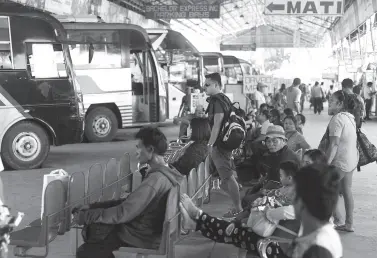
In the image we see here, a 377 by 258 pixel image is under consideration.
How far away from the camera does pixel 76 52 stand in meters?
16.0

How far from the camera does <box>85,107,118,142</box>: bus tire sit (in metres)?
16.2

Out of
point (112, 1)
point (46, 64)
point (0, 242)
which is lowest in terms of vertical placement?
point (0, 242)

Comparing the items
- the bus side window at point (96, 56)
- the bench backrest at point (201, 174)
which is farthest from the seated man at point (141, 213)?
the bus side window at point (96, 56)

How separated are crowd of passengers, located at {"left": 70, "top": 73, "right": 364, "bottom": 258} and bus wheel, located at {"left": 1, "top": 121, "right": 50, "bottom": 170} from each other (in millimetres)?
3870

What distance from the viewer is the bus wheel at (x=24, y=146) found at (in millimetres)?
11031

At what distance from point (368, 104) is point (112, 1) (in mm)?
11853

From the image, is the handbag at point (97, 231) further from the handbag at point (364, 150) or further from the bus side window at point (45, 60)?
the bus side window at point (45, 60)

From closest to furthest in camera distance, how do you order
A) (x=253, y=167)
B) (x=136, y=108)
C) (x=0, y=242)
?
(x=0, y=242) → (x=253, y=167) → (x=136, y=108)

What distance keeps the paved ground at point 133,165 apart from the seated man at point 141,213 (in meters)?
1.42

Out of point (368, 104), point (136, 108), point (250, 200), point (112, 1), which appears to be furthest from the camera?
point (112, 1)

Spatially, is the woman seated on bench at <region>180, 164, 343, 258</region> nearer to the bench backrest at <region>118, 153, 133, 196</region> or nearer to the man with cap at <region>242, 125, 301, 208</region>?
the man with cap at <region>242, 125, 301, 208</region>

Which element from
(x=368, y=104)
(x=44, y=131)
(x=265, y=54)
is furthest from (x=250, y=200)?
(x=265, y=54)

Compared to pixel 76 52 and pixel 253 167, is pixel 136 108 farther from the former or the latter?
pixel 253 167

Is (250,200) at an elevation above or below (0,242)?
below
